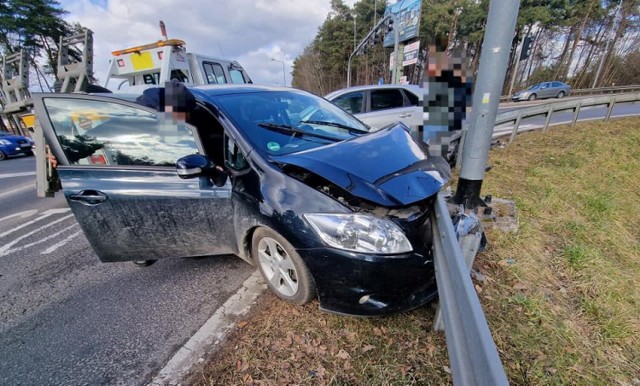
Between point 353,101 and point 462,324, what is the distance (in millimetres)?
5370

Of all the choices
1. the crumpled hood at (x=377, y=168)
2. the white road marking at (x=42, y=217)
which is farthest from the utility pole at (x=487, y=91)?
the white road marking at (x=42, y=217)

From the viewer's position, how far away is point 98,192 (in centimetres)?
245

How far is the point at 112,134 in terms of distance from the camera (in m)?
2.54

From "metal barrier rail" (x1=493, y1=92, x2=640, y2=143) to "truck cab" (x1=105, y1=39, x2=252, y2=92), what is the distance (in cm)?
826

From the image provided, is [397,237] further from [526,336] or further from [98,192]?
[98,192]

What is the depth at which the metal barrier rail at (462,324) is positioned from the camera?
0.81 meters

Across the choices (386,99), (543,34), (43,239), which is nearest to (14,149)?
(43,239)

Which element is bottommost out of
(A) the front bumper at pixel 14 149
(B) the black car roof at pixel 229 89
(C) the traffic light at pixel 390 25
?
(A) the front bumper at pixel 14 149

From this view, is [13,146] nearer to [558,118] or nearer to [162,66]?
[162,66]

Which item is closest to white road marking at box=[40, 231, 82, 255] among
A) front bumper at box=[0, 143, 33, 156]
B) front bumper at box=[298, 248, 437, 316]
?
front bumper at box=[298, 248, 437, 316]

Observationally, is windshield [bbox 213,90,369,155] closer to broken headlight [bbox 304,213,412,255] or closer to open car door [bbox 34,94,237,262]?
open car door [bbox 34,94,237,262]

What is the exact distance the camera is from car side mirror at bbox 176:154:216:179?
6.69ft

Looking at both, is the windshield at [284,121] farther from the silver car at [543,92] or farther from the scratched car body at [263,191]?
the silver car at [543,92]

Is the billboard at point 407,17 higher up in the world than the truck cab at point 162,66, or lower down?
higher up
